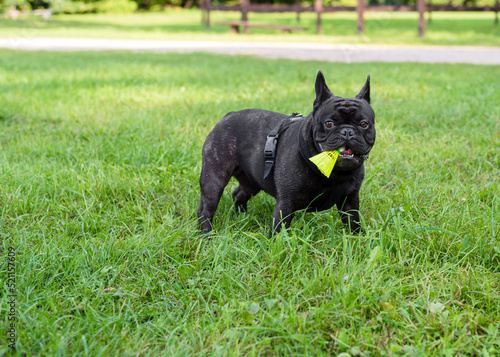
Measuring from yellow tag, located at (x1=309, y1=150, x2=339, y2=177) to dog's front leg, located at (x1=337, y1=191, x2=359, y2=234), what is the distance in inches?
15.9

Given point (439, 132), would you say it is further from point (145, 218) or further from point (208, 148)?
point (145, 218)

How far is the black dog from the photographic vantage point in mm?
2514

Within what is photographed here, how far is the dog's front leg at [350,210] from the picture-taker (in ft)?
9.31

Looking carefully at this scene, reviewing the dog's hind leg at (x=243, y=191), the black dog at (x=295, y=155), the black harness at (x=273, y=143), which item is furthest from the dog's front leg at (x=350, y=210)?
the dog's hind leg at (x=243, y=191)

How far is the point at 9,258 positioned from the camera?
2.45 metres

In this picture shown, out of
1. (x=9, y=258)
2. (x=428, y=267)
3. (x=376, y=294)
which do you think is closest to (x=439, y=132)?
(x=428, y=267)

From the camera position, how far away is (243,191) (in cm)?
342

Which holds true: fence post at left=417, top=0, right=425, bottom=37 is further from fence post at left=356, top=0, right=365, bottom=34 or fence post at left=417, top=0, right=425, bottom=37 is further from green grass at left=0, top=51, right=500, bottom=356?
green grass at left=0, top=51, right=500, bottom=356

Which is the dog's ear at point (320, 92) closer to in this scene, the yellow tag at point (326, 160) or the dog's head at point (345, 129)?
the dog's head at point (345, 129)

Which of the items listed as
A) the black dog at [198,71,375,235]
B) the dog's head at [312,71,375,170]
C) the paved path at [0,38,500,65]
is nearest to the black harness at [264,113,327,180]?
the black dog at [198,71,375,235]

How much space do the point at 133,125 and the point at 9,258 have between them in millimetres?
2762

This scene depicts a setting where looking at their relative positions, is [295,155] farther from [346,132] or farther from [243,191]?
[243,191]

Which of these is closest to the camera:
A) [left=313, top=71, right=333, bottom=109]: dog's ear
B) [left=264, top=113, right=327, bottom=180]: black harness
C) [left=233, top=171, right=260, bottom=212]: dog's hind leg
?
[left=313, top=71, right=333, bottom=109]: dog's ear

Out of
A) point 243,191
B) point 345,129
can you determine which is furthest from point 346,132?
point 243,191
